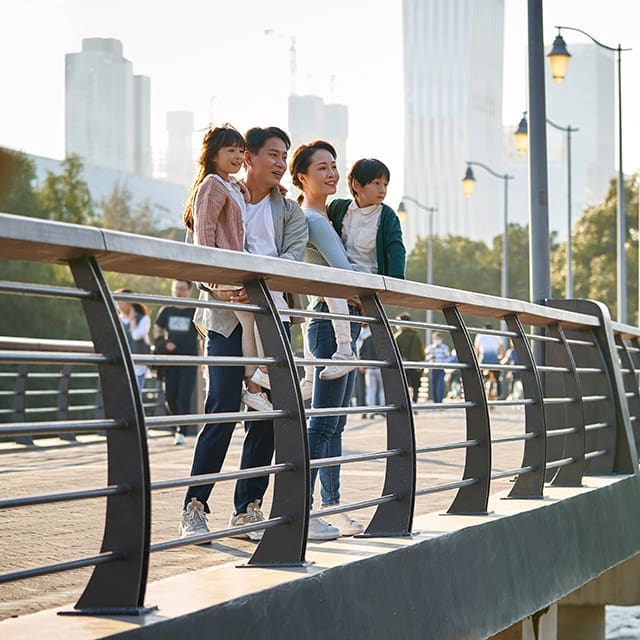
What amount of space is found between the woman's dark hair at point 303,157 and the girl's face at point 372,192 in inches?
7.9

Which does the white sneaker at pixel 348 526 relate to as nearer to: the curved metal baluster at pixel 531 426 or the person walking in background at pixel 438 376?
the curved metal baluster at pixel 531 426

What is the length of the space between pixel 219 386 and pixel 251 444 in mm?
271

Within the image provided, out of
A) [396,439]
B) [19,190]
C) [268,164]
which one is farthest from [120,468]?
[19,190]

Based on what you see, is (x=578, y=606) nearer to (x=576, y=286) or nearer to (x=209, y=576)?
(x=209, y=576)

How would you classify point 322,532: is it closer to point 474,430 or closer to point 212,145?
point 474,430

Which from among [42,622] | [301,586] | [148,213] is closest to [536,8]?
[301,586]

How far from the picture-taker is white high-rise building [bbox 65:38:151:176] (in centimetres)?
12825

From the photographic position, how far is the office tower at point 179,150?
140 meters

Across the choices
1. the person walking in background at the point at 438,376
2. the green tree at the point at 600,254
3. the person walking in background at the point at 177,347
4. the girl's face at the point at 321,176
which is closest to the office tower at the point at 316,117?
the green tree at the point at 600,254

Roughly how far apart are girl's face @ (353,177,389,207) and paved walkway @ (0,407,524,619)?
154cm

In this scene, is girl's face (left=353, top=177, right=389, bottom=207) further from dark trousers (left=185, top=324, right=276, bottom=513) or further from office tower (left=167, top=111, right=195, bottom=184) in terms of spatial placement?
office tower (left=167, top=111, right=195, bottom=184)

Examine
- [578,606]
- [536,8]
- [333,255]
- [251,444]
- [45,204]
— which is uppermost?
[45,204]

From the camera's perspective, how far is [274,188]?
641cm

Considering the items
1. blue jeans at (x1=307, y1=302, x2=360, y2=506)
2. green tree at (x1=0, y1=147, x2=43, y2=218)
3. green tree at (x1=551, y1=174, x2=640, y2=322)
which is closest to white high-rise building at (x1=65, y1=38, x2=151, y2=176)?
green tree at (x1=551, y1=174, x2=640, y2=322)
